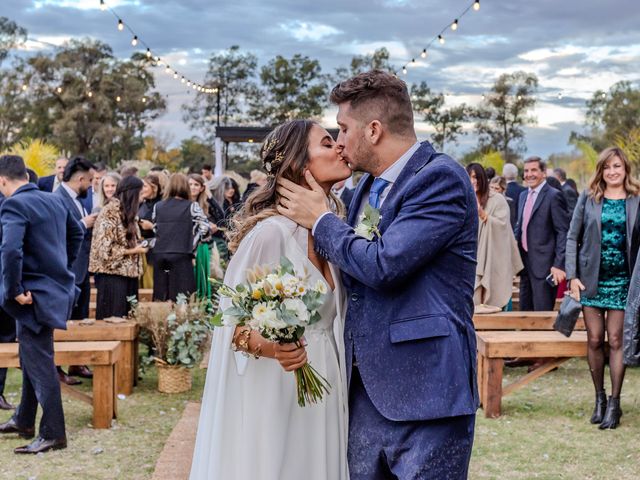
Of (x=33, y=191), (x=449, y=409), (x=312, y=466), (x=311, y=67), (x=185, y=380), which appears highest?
(x=311, y=67)

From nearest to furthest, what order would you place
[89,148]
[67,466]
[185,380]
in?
[67,466], [185,380], [89,148]

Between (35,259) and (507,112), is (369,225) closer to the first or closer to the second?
(35,259)

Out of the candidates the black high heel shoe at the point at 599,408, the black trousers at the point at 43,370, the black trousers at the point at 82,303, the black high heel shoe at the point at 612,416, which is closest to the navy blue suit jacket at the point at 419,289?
the black trousers at the point at 43,370

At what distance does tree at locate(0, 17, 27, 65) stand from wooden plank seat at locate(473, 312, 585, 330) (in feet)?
164

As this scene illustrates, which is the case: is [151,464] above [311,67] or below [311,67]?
below

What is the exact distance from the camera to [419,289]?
2.68 m

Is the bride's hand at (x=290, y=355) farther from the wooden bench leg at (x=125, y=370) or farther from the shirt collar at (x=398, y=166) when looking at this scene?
the wooden bench leg at (x=125, y=370)

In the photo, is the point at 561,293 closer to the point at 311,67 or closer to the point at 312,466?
the point at 312,466

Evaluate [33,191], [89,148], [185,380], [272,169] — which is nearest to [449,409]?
[272,169]

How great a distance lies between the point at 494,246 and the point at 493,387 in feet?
6.54

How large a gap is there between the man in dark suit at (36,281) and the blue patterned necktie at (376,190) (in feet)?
12.2

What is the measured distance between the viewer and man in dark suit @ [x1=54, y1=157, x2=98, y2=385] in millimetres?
8125

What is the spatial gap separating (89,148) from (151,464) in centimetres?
4272

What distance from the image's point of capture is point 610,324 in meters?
6.79
